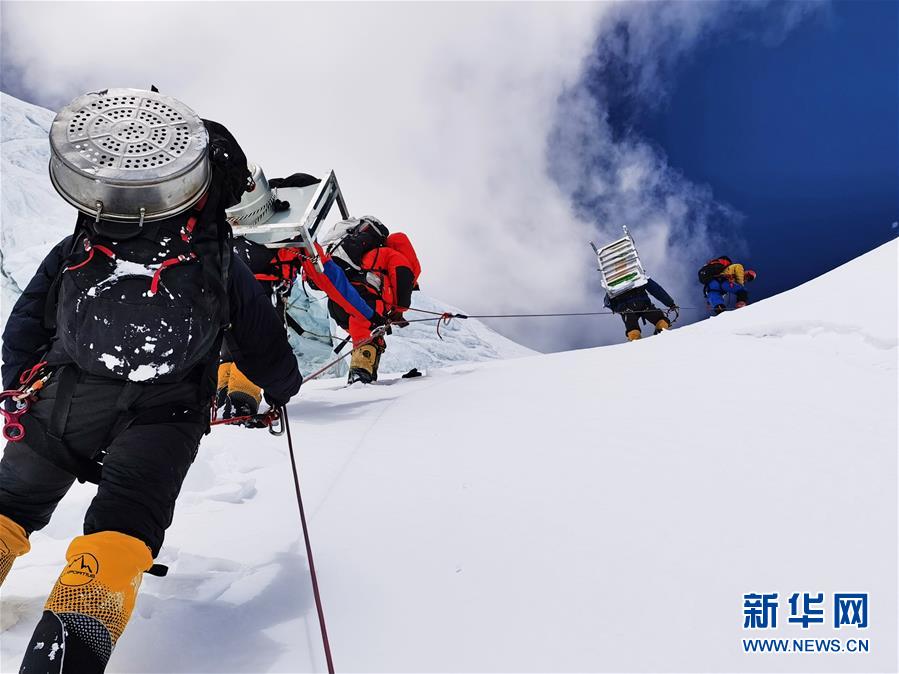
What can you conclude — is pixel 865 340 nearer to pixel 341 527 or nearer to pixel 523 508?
pixel 523 508

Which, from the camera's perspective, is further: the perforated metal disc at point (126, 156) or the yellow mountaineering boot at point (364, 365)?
the yellow mountaineering boot at point (364, 365)

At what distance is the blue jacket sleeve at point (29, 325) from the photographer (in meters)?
1.58

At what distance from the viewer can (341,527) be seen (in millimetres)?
2016

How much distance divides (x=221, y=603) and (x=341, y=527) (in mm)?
475

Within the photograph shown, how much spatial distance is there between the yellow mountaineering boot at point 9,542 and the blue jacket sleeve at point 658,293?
7.60 meters

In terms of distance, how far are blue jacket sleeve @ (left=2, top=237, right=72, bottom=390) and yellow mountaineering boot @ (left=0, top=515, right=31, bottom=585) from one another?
35 centimetres

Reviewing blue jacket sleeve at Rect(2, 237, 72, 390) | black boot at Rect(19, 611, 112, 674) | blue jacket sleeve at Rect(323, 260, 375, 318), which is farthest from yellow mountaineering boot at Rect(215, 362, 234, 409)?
black boot at Rect(19, 611, 112, 674)

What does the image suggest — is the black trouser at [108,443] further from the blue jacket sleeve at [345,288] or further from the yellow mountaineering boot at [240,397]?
the blue jacket sleeve at [345,288]

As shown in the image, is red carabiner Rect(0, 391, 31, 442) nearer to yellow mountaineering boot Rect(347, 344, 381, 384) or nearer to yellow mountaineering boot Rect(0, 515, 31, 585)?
yellow mountaineering boot Rect(0, 515, 31, 585)

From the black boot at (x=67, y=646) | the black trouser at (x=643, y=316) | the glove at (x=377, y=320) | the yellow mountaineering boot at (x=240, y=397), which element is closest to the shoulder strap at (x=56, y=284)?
the black boot at (x=67, y=646)

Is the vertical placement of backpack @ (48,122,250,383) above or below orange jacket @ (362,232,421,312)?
below

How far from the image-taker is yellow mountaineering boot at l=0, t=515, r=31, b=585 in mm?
1376

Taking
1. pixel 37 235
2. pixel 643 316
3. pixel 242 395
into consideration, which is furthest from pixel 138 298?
pixel 37 235

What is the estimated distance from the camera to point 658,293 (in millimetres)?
8227
